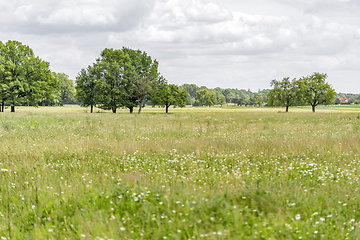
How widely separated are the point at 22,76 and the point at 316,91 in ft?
229

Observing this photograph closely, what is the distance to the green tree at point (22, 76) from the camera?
159 ft

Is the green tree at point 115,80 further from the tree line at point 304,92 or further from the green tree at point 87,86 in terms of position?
the tree line at point 304,92

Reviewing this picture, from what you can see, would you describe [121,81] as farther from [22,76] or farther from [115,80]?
[22,76]

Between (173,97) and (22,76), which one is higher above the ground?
(22,76)

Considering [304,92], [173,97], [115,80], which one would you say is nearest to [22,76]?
[115,80]

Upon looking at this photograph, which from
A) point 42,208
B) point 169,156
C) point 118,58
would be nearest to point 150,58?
point 118,58

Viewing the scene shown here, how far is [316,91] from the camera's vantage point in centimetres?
6806

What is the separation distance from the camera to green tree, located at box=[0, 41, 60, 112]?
48562mm

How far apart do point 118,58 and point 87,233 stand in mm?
54380

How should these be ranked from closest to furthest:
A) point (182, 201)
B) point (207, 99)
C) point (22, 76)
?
point (182, 201)
point (22, 76)
point (207, 99)

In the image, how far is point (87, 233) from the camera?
3.83 metres

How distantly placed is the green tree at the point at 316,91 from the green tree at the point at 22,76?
62423 millimetres

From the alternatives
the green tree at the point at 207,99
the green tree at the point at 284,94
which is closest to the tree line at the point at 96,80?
the green tree at the point at 284,94

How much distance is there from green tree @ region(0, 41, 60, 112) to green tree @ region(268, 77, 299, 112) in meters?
57.2
